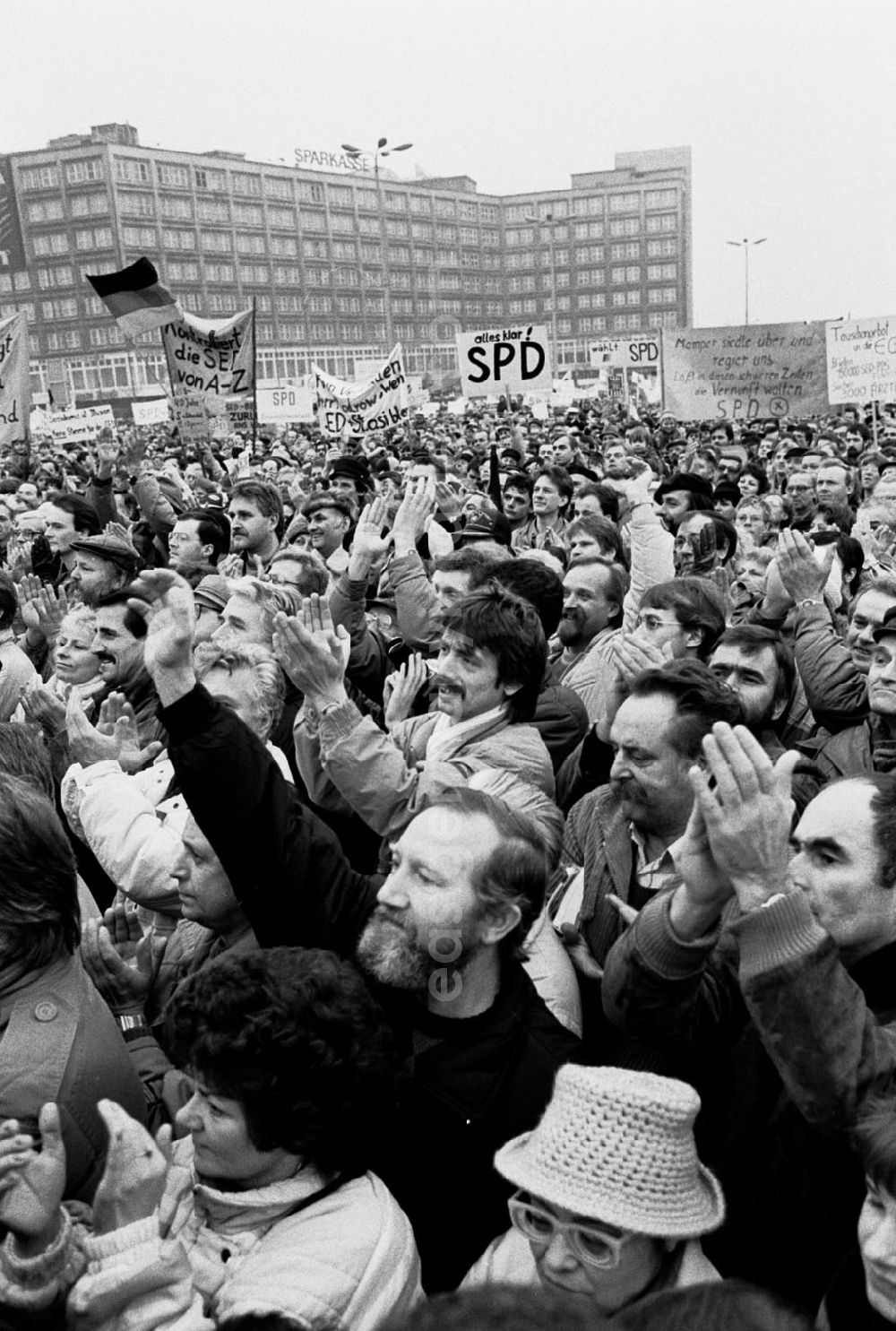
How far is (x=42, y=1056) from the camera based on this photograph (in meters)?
1.85

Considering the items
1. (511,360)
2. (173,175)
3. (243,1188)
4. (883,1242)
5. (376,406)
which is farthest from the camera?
(173,175)

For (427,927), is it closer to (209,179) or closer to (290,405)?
(290,405)

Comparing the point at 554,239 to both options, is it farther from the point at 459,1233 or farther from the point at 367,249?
the point at 459,1233

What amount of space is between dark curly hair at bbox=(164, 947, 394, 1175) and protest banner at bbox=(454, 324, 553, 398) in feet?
27.9

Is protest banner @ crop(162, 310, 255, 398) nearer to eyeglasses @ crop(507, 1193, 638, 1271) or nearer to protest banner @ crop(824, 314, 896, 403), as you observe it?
protest banner @ crop(824, 314, 896, 403)

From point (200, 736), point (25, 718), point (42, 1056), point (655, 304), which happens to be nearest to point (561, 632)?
point (25, 718)

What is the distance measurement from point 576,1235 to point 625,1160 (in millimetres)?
117

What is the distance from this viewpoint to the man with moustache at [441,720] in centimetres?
260

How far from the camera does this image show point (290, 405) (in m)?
21.5

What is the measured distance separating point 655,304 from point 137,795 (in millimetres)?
97378

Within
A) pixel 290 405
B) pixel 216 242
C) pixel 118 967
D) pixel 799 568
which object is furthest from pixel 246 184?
pixel 118 967

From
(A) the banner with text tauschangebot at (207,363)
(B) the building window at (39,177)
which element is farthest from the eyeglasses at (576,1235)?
(B) the building window at (39,177)

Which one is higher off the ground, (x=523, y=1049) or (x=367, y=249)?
(x=367, y=249)

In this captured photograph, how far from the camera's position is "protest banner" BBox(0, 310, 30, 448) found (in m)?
9.78
